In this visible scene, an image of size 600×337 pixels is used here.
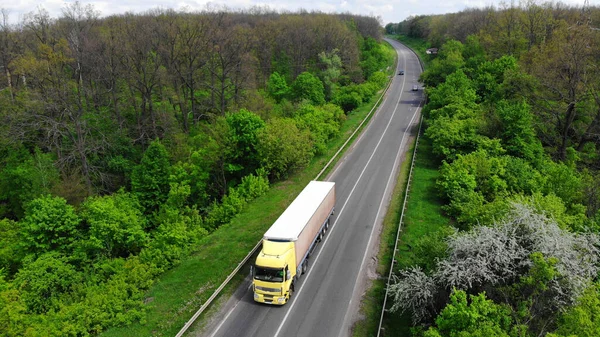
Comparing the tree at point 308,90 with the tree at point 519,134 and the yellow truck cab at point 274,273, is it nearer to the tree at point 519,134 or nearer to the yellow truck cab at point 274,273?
the tree at point 519,134

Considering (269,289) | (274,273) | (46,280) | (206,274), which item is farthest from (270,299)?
(46,280)

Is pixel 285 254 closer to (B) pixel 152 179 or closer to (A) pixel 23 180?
(B) pixel 152 179

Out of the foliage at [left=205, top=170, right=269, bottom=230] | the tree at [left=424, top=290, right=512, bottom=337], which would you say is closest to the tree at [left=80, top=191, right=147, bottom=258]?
the foliage at [left=205, top=170, right=269, bottom=230]

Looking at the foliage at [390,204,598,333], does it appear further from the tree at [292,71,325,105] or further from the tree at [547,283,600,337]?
the tree at [292,71,325,105]

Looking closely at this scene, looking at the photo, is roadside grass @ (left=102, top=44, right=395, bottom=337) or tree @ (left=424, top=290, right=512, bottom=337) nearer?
tree @ (left=424, top=290, right=512, bottom=337)

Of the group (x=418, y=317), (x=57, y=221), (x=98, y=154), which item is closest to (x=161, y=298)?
(x=57, y=221)

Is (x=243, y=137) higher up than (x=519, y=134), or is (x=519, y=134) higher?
(x=243, y=137)

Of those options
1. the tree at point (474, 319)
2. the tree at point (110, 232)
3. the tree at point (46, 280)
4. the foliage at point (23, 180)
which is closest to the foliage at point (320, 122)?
the tree at point (110, 232)
